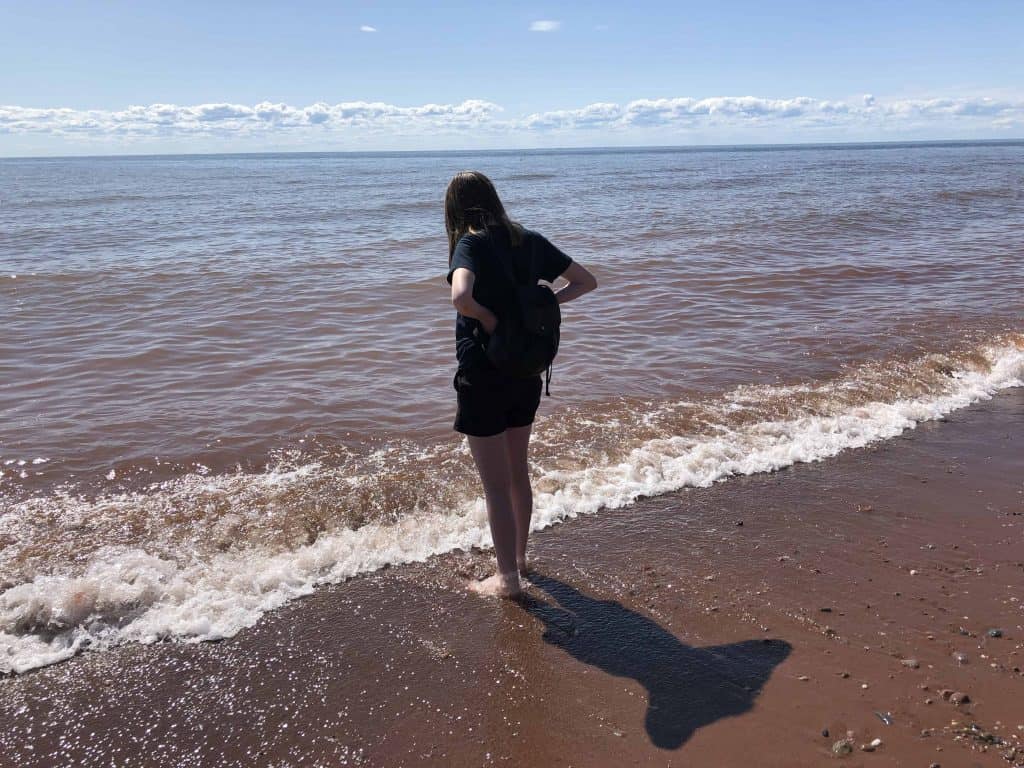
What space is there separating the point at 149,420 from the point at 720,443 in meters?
4.83

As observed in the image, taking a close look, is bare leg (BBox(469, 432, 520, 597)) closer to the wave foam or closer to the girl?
the girl

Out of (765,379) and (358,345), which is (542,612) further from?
(358,345)

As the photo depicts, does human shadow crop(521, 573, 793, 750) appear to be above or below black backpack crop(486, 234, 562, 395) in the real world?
below

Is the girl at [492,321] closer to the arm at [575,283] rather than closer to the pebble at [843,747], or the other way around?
the arm at [575,283]

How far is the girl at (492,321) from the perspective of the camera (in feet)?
10.1

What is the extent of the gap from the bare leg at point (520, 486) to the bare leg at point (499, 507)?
0.30 ft

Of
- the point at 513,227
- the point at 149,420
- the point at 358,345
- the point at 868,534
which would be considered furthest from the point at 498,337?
the point at 358,345

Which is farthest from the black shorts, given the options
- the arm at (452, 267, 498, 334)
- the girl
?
the arm at (452, 267, 498, 334)

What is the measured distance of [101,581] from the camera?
12.0 feet

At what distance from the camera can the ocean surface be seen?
160 inches

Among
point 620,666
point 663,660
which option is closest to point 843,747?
point 663,660

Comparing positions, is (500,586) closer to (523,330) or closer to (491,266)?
(523,330)

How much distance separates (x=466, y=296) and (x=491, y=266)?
0.20 meters

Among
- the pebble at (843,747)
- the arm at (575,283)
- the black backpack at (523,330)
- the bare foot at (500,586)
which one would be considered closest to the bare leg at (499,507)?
the bare foot at (500,586)
